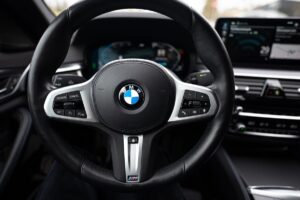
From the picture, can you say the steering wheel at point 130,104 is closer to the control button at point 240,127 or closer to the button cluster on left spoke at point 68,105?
the button cluster on left spoke at point 68,105

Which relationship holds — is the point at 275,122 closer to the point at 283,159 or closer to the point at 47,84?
the point at 283,159

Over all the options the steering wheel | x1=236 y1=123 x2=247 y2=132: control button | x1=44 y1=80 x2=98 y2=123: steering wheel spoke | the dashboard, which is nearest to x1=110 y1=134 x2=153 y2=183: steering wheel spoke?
the steering wheel

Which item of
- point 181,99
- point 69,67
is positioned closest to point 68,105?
point 181,99

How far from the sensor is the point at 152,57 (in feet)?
5.29

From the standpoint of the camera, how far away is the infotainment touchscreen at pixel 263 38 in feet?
4.56

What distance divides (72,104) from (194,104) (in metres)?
0.33

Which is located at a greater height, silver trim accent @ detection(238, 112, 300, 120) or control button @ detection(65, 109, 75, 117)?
control button @ detection(65, 109, 75, 117)

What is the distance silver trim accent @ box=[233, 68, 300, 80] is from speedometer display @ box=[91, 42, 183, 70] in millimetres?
323

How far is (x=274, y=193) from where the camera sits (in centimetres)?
111

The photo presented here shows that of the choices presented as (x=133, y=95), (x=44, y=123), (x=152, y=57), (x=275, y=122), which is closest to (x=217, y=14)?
(x=152, y=57)

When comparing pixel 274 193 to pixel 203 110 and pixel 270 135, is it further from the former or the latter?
pixel 203 110

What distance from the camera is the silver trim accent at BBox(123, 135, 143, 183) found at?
0.86 m

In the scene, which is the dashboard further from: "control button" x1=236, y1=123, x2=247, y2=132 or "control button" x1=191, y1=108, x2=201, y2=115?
"control button" x1=191, y1=108, x2=201, y2=115

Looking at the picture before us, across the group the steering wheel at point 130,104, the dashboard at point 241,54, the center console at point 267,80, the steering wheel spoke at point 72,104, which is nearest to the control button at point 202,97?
the steering wheel at point 130,104
